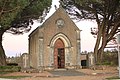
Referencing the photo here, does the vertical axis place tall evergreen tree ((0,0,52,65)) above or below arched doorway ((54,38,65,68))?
above

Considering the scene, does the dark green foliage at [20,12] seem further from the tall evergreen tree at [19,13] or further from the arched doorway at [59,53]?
the arched doorway at [59,53]

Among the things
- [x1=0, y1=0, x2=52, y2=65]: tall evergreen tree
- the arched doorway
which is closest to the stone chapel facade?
the arched doorway

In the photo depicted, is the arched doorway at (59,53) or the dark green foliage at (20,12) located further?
the arched doorway at (59,53)

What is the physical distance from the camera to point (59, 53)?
42062mm

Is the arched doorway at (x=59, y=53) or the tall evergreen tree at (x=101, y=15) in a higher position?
the tall evergreen tree at (x=101, y=15)

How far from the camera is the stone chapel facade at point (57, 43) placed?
40.5 metres

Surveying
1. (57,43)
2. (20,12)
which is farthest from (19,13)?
(57,43)

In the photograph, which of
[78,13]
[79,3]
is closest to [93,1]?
[79,3]

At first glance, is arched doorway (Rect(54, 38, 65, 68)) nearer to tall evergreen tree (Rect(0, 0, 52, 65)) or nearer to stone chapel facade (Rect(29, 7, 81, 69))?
stone chapel facade (Rect(29, 7, 81, 69))

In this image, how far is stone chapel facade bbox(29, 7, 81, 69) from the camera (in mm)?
40469

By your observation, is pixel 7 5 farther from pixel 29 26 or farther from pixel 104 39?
pixel 104 39

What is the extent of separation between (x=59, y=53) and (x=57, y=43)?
58.4 inches

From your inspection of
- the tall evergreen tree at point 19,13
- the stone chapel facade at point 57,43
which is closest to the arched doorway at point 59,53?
the stone chapel facade at point 57,43

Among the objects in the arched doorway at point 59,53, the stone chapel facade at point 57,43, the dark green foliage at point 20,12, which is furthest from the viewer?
the arched doorway at point 59,53
